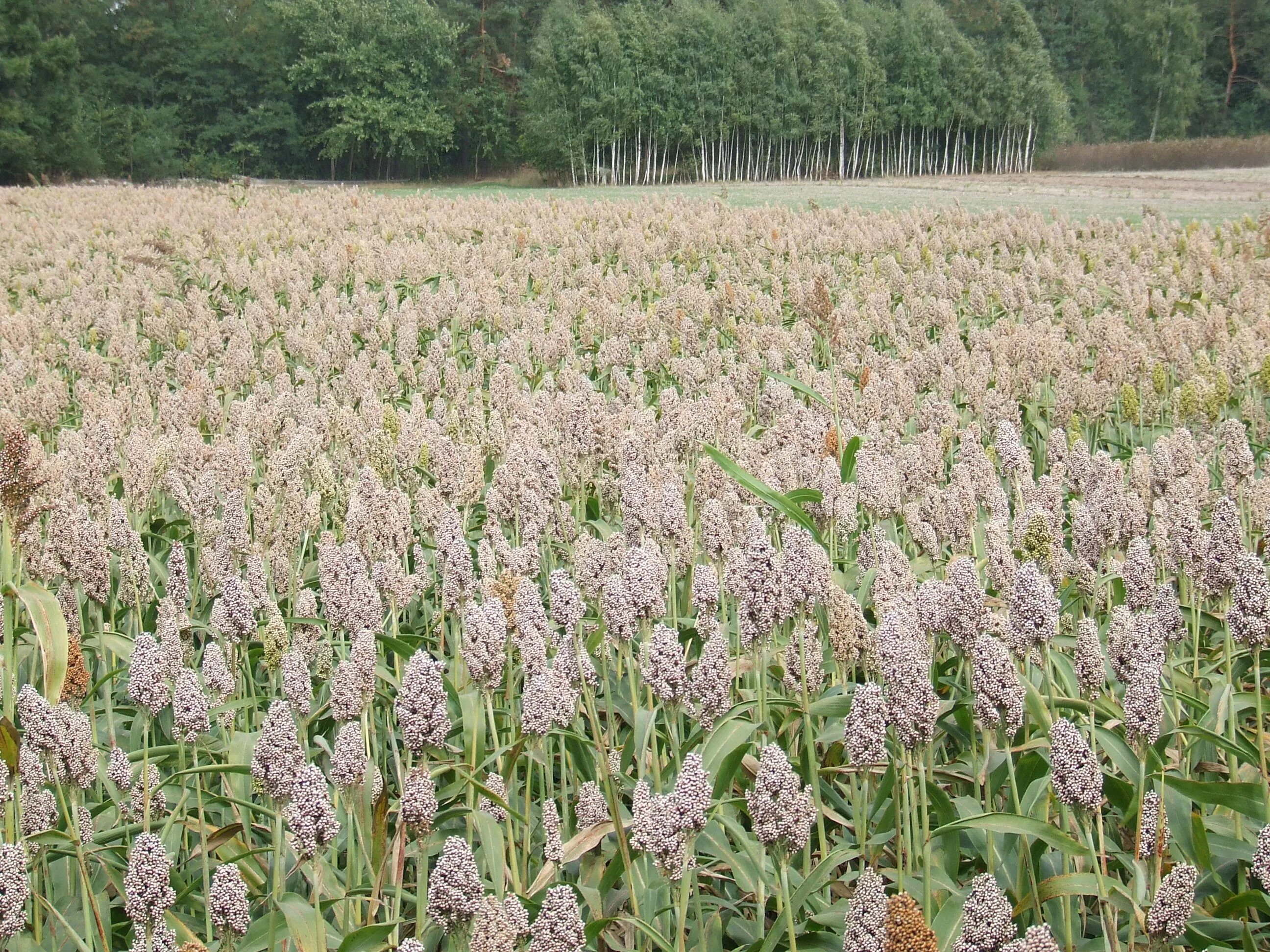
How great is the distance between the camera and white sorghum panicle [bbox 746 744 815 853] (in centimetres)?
221

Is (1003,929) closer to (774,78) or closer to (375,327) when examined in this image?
(375,327)

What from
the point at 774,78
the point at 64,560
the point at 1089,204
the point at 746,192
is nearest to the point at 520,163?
the point at 774,78

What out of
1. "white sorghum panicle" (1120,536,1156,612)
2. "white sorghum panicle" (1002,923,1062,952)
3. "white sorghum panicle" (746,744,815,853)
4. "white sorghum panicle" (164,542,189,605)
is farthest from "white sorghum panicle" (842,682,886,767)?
"white sorghum panicle" (164,542,189,605)

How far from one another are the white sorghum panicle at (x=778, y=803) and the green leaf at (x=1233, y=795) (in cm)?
119

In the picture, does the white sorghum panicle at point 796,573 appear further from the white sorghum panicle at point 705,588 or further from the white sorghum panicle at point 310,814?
the white sorghum panicle at point 310,814

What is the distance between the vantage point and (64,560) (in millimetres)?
3645

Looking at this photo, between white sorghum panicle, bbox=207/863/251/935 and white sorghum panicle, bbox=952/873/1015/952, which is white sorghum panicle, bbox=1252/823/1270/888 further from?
white sorghum panicle, bbox=207/863/251/935

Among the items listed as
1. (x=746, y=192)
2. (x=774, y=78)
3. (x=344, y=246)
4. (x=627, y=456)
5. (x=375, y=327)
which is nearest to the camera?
(x=627, y=456)

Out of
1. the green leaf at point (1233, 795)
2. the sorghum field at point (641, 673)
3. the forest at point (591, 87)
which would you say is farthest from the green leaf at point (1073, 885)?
the forest at point (591, 87)

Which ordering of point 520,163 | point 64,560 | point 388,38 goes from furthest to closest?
1. point 520,163
2. point 388,38
3. point 64,560

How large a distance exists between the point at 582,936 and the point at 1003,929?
0.70 metres

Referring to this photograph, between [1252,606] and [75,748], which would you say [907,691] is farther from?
[75,748]

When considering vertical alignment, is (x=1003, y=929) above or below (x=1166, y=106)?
below

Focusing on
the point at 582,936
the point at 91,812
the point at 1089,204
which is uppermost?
the point at 1089,204
